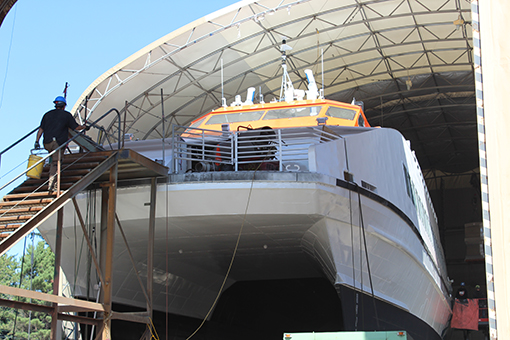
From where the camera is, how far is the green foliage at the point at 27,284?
27.3m

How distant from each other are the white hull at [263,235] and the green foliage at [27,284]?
1770cm

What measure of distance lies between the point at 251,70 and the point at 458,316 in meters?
10.5

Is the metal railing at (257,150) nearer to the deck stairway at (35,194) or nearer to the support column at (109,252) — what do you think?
the support column at (109,252)

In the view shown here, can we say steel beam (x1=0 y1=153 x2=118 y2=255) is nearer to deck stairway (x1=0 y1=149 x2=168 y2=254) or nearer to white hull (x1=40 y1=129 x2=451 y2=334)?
deck stairway (x1=0 y1=149 x2=168 y2=254)

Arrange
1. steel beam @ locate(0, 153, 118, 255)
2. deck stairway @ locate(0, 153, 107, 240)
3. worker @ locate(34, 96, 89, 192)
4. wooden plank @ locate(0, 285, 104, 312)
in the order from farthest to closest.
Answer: worker @ locate(34, 96, 89, 192) < deck stairway @ locate(0, 153, 107, 240) < steel beam @ locate(0, 153, 118, 255) < wooden plank @ locate(0, 285, 104, 312)

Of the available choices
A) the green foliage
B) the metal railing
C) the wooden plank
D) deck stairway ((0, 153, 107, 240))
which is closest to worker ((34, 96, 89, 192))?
deck stairway ((0, 153, 107, 240))

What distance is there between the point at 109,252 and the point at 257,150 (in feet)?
8.99

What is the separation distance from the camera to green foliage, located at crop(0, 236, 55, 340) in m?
27.3

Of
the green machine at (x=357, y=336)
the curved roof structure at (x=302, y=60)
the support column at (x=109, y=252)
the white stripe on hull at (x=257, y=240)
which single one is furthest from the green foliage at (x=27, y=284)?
the green machine at (x=357, y=336)

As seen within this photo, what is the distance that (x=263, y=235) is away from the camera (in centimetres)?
901

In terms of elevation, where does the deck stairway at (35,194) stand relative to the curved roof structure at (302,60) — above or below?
below

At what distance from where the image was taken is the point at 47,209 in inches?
264

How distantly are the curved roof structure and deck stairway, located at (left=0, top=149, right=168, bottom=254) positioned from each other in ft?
19.9

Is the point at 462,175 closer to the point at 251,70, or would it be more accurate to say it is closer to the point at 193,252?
the point at 251,70
